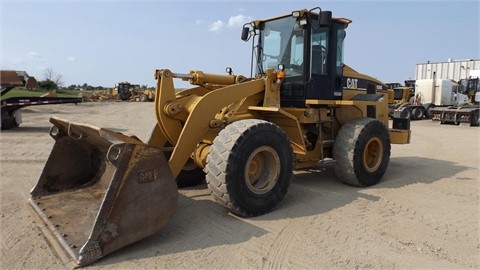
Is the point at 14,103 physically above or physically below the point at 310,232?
above

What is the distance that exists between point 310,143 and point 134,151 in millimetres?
3503

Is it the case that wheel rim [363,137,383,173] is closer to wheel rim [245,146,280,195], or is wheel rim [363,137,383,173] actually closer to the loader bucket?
wheel rim [245,146,280,195]

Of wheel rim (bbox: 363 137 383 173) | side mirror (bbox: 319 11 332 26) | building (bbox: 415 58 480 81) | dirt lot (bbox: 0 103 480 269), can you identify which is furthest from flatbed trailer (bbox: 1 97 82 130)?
building (bbox: 415 58 480 81)

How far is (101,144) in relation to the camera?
4738 mm

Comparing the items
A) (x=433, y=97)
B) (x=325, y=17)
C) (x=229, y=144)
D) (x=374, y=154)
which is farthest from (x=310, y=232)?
(x=433, y=97)

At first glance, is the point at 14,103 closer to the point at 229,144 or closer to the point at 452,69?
the point at 229,144

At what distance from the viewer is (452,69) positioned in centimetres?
3222

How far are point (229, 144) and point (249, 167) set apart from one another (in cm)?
59

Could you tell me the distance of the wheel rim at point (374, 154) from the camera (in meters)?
6.52

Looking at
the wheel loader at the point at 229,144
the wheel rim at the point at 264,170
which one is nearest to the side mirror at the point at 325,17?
the wheel loader at the point at 229,144

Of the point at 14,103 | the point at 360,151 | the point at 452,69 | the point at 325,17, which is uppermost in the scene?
the point at 452,69

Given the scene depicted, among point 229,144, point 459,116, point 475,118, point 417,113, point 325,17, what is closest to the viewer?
point 229,144

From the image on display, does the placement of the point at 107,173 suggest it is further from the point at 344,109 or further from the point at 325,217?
the point at 344,109

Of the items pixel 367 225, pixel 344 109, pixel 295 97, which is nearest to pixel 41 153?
pixel 295 97
